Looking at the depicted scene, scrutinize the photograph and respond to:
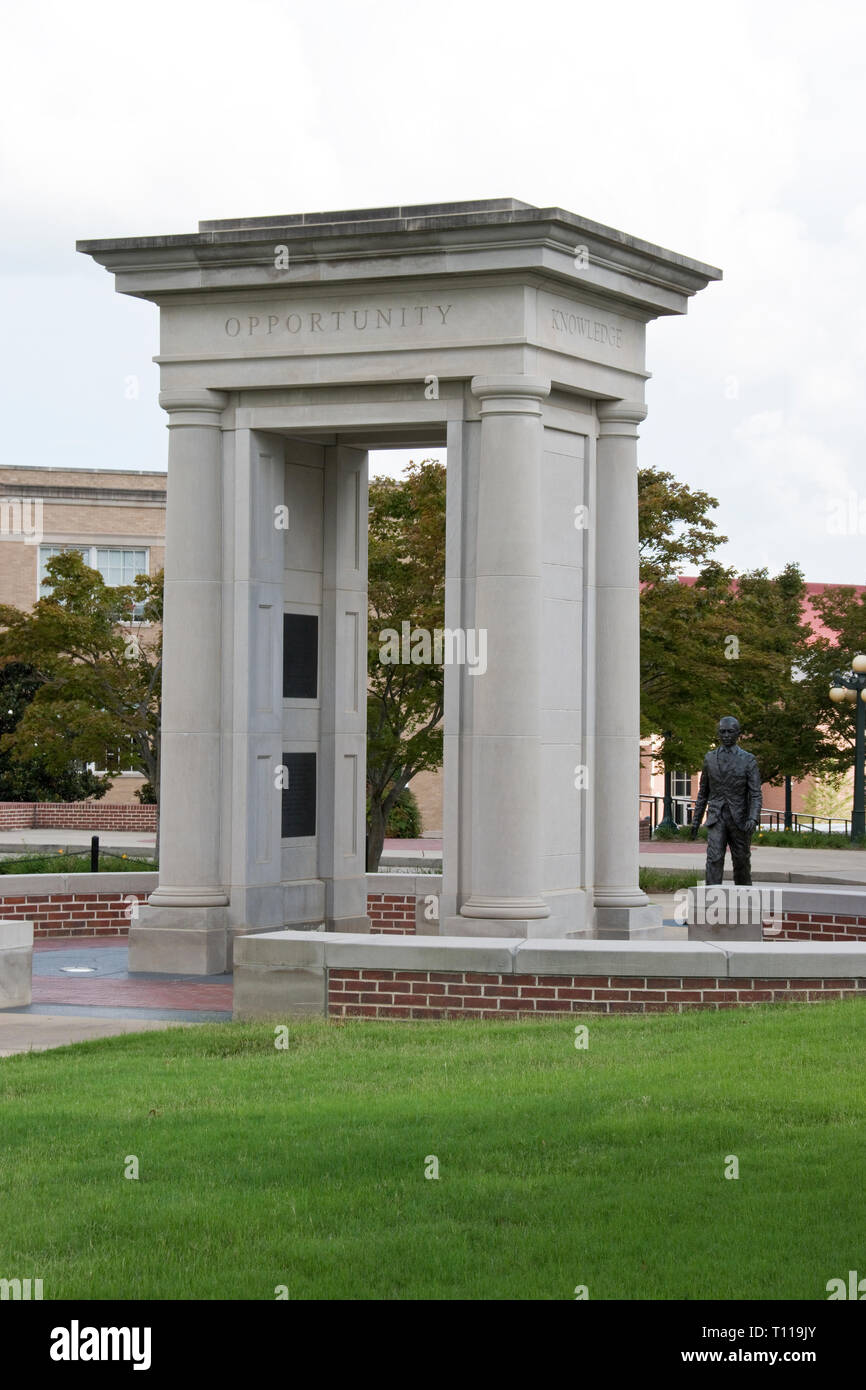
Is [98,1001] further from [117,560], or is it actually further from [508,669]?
[117,560]

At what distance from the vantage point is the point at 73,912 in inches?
770

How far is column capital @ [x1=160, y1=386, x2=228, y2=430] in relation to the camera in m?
17.0

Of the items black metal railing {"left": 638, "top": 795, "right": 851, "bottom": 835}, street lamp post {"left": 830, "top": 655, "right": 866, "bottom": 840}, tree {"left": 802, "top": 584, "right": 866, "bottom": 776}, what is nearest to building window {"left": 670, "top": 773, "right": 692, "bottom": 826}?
black metal railing {"left": 638, "top": 795, "right": 851, "bottom": 835}

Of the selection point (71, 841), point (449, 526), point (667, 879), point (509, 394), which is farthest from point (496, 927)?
point (71, 841)

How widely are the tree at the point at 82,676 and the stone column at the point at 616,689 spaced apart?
15738mm

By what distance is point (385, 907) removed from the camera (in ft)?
65.0

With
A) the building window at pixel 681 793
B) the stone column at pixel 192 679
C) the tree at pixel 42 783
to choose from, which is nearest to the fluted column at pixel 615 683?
the stone column at pixel 192 679

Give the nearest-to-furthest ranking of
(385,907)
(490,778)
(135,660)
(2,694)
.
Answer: (490,778)
(385,907)
(135,660)
(2,694)

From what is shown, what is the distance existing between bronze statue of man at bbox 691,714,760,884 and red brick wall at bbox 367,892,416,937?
3472 mm

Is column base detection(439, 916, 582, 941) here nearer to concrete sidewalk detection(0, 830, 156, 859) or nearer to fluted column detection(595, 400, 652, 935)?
fluted column detection(595, 400, 652, 935)

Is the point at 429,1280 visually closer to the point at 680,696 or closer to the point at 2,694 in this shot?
the point at 680,696

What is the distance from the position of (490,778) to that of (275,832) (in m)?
2.68

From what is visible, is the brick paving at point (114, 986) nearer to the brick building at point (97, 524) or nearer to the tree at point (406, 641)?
the tree at point (406, 641)
